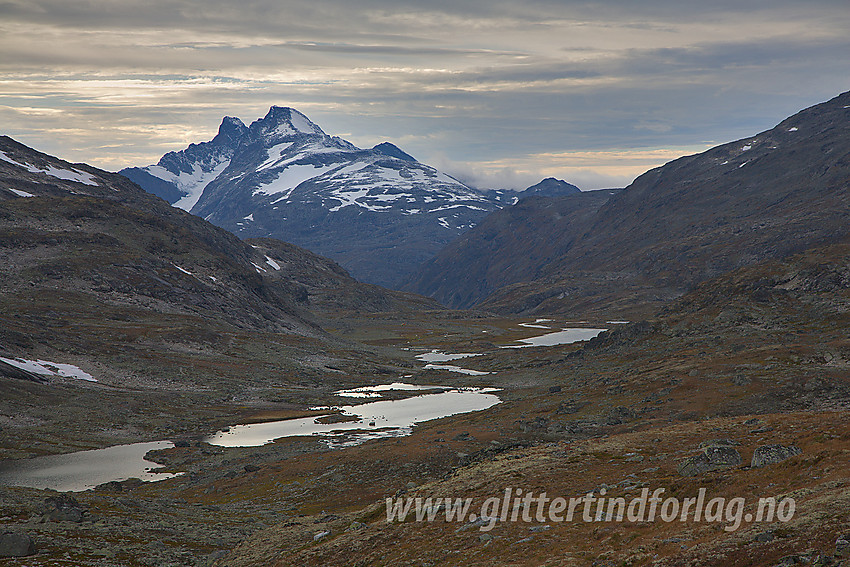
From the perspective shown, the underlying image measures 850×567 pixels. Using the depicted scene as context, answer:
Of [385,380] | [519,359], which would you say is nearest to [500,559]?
[385,380]

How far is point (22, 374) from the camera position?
8969 cm

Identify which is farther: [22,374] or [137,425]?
[22,374]

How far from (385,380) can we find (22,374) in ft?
218

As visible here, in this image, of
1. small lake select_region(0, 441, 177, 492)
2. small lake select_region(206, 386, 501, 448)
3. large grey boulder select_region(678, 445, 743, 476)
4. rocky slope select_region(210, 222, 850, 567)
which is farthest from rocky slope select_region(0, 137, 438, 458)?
large grey boulder select_region(678, 445, 743, 476)

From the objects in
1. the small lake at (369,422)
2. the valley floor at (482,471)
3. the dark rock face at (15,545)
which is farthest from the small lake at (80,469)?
the dark rock face at (15,545)

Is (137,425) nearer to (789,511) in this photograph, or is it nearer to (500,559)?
(500,559)

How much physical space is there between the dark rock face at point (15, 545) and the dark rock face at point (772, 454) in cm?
3465

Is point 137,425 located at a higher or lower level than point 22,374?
lower

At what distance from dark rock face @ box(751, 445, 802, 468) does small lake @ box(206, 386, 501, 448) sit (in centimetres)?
5192

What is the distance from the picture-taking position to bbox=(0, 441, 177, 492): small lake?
5822cm

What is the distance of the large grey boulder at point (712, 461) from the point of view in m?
32.1

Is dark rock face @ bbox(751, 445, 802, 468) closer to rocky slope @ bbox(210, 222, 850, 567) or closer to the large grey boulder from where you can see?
rocky slope @ bbox(210, 222, 850, 567)

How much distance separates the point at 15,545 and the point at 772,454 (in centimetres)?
3608

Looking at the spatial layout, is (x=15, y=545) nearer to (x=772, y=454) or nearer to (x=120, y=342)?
(x=772, y=454)
